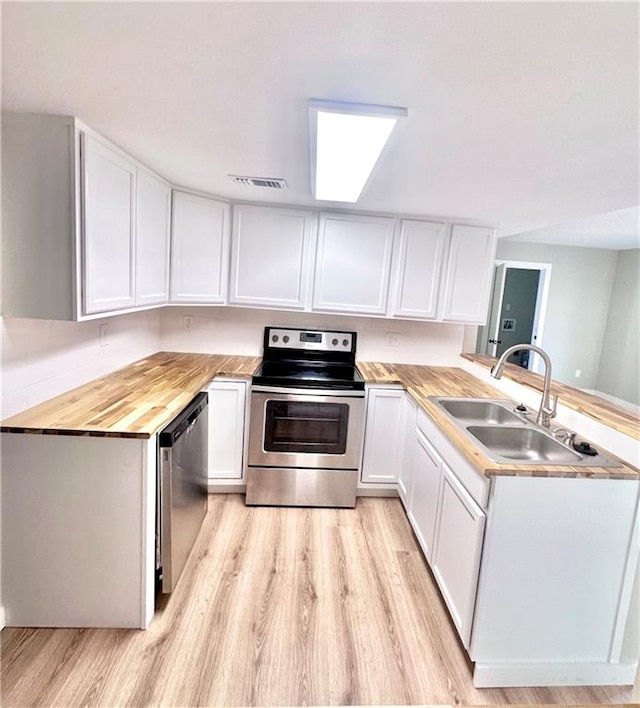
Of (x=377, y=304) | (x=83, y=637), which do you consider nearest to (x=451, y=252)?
(x=377, y=304)

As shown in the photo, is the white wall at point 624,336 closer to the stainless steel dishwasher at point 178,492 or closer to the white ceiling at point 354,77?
the white ceiling at point 354,77

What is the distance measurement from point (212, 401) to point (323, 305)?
109 cm

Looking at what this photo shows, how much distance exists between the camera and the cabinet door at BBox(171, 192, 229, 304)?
258 centimetres

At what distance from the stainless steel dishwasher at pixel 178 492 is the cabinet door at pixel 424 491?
1.31 m

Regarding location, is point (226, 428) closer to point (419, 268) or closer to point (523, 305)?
point (419, 268)

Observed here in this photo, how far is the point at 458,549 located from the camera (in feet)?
5.70

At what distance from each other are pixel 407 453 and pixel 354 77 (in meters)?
2.26

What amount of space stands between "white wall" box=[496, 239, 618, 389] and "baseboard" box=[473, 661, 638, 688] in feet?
15.2

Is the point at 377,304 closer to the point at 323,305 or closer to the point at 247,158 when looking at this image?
the point at 323,305

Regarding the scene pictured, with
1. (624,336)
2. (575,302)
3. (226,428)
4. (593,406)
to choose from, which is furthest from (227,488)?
(624,336)

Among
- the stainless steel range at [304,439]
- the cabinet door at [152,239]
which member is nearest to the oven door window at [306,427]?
the stainless steel range at [304,439]

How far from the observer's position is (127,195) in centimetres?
193

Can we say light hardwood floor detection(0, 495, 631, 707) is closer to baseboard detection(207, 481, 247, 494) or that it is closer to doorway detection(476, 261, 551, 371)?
baseboard detection(207, 481, 247, 494)

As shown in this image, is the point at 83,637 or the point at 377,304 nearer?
the point at 83,637
